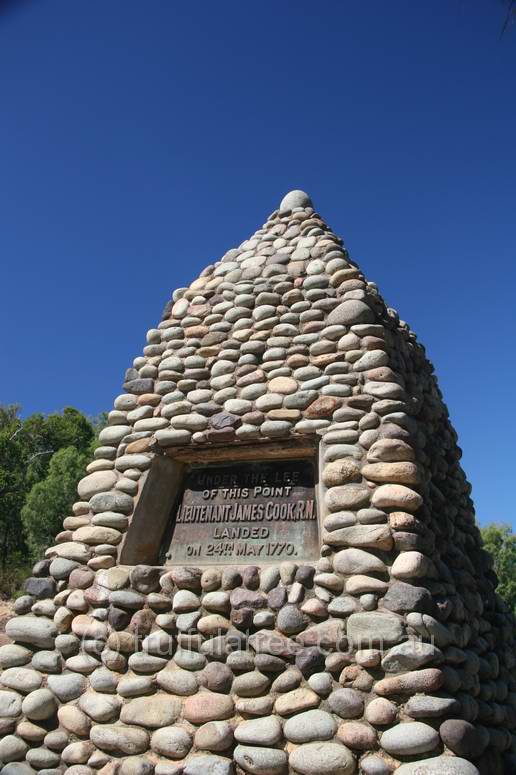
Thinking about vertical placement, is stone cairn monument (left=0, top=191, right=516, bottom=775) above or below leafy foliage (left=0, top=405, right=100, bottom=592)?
below

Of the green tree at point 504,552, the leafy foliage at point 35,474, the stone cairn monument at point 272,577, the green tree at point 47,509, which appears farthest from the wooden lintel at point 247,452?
the green tree at point 504,552

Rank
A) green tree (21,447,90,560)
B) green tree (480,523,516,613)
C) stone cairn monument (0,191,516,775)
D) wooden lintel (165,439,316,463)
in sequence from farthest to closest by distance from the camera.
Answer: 1. green tree (480,523,516,613)
2. green tree (21,447,90,560)
3. wooden lintel (165,439,316,463)
4. stone cairn monument (0,191,516,775)

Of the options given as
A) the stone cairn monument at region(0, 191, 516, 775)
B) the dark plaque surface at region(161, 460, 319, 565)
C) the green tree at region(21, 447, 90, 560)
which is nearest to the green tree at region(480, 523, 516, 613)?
the green tree at region(21, 447, 90, 560)

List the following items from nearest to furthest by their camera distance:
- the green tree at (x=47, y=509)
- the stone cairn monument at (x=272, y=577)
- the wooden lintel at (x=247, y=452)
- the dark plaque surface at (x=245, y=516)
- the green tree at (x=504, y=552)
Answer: the stone cairn monument at (x=272, y=577)
the dark plaque surface at (x=245, y=516)
the wooden lintel at (x=247, y=452)
the green tree at (x=47, y=509)
the green tree at (x=504, y=552)

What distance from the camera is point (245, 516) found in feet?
11.4

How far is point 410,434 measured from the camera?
3.17 m

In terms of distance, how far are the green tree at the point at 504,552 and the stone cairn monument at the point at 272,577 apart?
19.9 metres

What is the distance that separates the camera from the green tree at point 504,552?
21.1 meters

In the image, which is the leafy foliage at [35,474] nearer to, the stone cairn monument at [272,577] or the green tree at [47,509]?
the green tree at [47,509]

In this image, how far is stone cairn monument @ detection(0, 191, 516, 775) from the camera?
7.99 feet

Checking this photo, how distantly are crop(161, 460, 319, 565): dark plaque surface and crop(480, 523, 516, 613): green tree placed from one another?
69.9 ft

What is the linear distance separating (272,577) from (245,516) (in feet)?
2.03

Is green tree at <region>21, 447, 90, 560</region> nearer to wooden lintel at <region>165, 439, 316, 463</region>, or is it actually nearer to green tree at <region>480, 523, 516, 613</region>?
wooden lintel at <region>165, 439, 316, 463</region>

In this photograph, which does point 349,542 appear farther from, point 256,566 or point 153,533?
point 153,533
